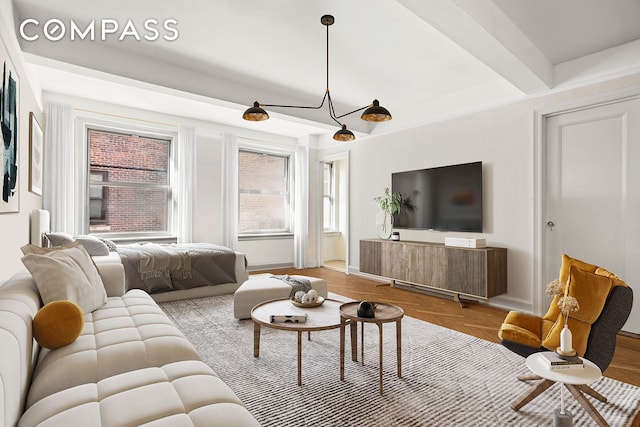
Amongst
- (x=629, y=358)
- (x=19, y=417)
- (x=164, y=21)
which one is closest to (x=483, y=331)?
(x=629, y=358)

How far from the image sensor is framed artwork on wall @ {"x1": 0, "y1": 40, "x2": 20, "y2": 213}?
2.17m

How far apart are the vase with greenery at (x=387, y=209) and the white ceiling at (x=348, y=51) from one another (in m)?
1.26

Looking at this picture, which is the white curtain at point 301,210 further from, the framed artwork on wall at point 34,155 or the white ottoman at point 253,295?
the framed artwork on wall at point 34,155

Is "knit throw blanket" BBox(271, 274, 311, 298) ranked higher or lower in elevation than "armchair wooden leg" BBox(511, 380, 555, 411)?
higher

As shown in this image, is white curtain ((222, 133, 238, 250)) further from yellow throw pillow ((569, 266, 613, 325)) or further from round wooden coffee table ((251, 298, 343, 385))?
yellow throw pillow ((569, 266, 613, 325))

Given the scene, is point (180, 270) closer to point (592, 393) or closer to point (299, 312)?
point (299, 312)

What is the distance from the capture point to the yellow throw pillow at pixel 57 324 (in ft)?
5.07

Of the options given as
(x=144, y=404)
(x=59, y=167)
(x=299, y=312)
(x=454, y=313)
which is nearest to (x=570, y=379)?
(x=299, y=312)

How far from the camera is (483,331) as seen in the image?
3.24 metres

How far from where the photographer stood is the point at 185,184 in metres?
5.62

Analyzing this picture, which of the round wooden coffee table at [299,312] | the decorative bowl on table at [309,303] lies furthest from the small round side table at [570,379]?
the decorative bowl on table at [309,303]

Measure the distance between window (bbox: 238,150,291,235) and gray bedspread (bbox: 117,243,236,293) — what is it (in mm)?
2069

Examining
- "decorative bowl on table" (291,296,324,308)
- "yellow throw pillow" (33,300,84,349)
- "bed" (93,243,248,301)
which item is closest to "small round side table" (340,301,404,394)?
"decorative bowl on table" (291,296,324,308)

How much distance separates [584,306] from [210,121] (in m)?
5.61
